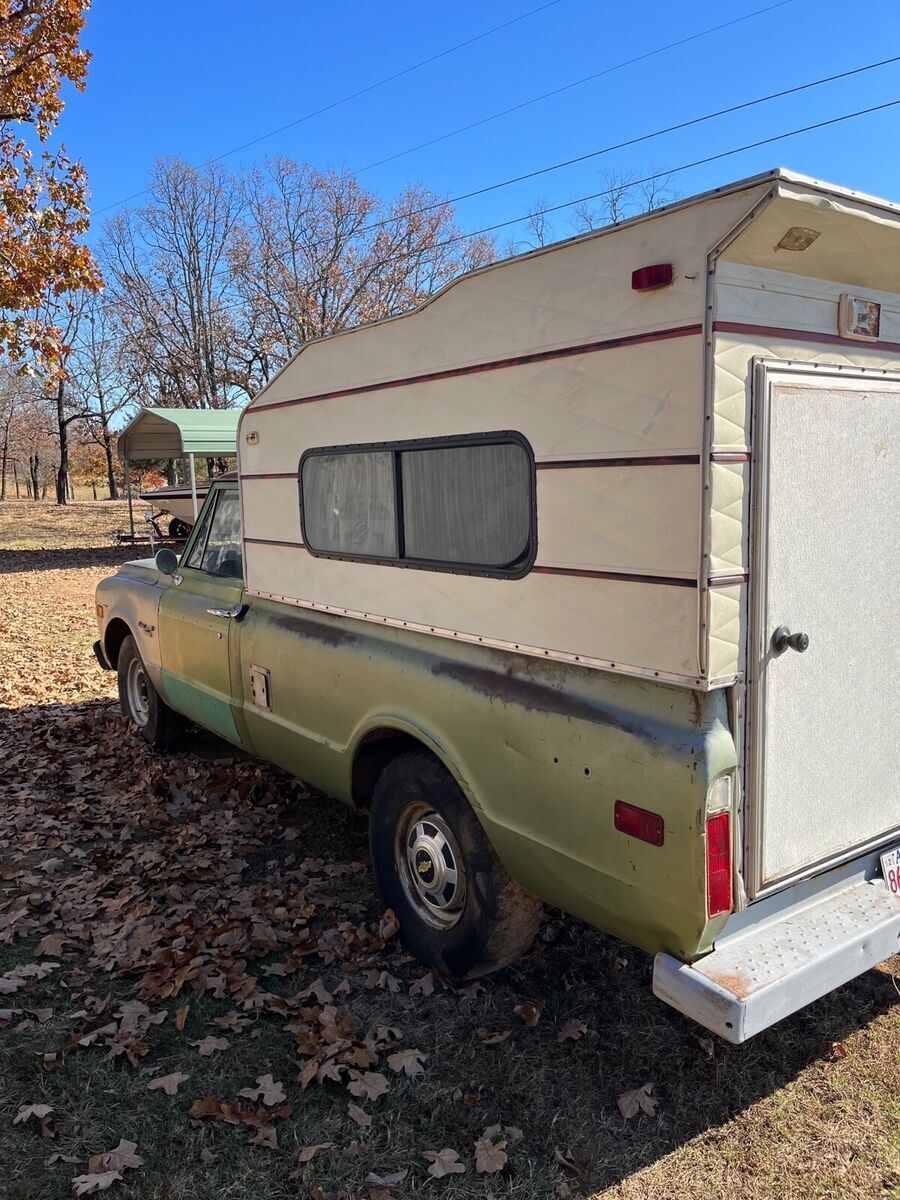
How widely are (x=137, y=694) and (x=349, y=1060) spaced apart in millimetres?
4218

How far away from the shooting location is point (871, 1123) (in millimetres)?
2717

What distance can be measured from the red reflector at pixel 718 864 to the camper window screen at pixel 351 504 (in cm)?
181

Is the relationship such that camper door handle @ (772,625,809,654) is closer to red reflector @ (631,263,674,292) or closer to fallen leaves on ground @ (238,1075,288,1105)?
red reflector @ (631,263,674,292)

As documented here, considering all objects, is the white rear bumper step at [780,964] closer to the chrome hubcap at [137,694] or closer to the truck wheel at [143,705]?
the truck wheel at [143,705]

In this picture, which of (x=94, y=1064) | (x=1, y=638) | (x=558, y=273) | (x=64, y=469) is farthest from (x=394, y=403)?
(x=64, y=469)

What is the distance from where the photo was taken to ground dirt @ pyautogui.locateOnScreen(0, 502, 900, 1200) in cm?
261

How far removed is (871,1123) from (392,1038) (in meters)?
1.60

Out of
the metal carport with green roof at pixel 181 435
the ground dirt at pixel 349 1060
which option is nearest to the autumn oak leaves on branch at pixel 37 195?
the metal carport with green roof at pixel 181 435

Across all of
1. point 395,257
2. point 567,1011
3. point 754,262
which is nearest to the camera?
point 754,262

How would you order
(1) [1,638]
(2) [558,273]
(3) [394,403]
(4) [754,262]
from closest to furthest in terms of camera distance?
(4) [754,262] < (2) [558,273] < (3) [394,403] < (1) [1,638]

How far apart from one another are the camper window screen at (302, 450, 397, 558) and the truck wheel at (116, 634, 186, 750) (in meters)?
2.52

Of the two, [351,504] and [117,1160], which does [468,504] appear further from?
[117,1160]

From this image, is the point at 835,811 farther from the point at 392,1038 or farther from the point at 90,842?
the point at 90,842

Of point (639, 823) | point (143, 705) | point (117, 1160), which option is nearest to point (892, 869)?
point (639, 823)
